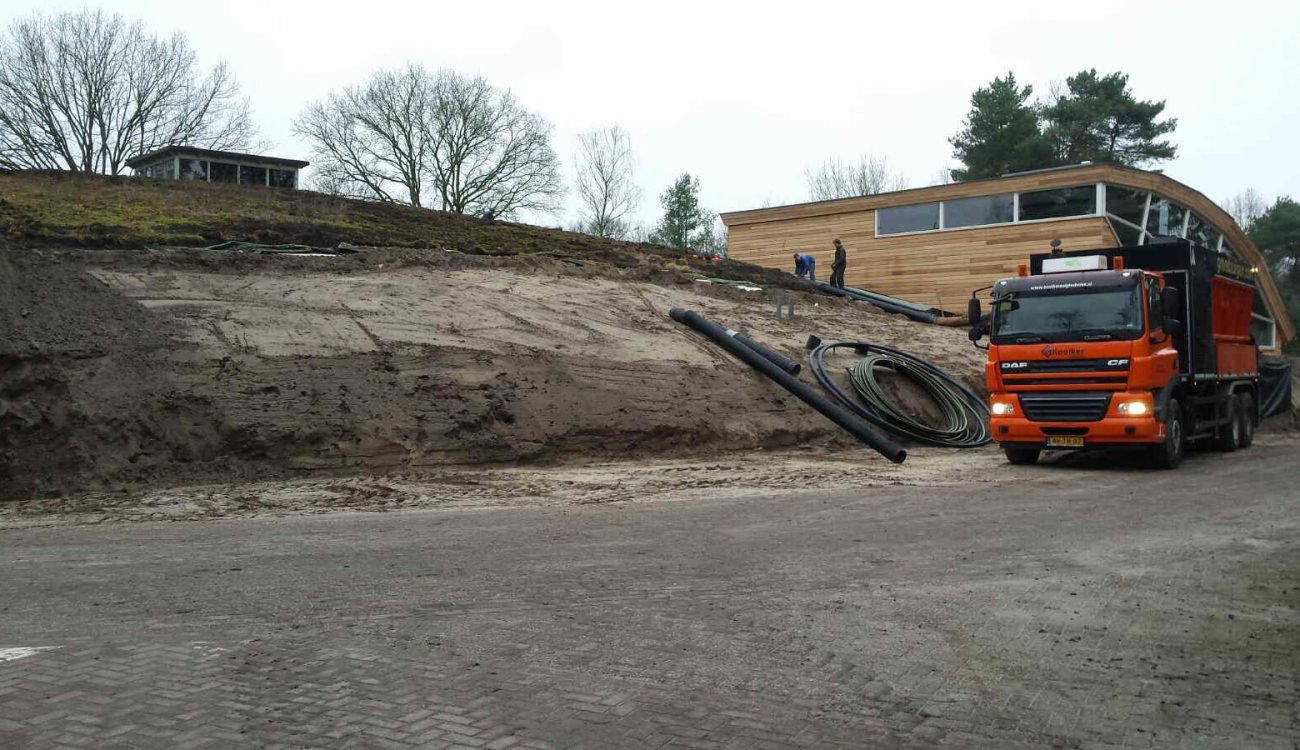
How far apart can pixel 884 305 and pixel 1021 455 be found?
41.0ft

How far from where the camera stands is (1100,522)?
33.9 ft

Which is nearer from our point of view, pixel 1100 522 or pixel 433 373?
pixel 1100 522

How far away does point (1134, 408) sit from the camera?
47.4 ft

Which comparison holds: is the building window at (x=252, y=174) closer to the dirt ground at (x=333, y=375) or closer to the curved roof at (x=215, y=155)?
the curved roof at (x=215, y=155)

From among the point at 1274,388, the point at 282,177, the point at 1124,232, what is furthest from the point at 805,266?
the point at 282,177

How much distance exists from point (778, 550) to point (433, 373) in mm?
7974

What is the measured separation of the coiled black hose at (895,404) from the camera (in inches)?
710

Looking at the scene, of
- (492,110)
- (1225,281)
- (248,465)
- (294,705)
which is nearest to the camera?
(294,705)

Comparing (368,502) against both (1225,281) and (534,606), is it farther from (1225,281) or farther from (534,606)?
(1225,281)

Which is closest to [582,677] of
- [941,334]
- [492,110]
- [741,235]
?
[941,334]

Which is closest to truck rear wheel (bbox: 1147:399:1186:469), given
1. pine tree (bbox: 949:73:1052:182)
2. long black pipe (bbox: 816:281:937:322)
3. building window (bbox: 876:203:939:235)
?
long black pipe (bbox: 816:281:937:322)

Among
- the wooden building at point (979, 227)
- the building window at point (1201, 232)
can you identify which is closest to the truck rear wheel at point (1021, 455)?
the wooden building at point (979, 227)

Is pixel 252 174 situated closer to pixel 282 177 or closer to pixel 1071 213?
pixel 282 177

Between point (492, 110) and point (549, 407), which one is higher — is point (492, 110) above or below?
above
